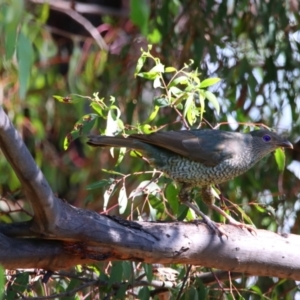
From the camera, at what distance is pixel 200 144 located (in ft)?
12.7

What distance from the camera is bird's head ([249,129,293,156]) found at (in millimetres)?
4047

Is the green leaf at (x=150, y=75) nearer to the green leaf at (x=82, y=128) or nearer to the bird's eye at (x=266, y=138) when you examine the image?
the green leaf at (x=82, y=128)

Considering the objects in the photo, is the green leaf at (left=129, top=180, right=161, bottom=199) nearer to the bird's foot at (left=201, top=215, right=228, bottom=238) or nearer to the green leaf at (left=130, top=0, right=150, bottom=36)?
the bird's foot at (left=201, top=215, right=228, bottom=238)

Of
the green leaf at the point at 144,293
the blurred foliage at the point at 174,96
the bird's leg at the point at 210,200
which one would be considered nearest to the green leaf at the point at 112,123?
the blurred foliage at the point at 174,96

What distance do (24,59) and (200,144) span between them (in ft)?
7.48

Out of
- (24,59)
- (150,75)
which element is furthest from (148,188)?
(24,59)

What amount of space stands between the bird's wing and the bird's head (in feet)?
0.45

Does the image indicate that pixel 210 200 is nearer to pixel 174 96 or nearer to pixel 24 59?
pixel 174 96

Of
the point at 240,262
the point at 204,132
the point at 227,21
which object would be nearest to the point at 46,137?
the point at 227,21

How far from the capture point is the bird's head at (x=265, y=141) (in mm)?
4047

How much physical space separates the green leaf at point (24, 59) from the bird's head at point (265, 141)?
2.46m

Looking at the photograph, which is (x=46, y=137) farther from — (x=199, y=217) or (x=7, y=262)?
(x=7, y=262)

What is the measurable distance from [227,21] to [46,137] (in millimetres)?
2122

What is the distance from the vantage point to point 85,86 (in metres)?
5.99
